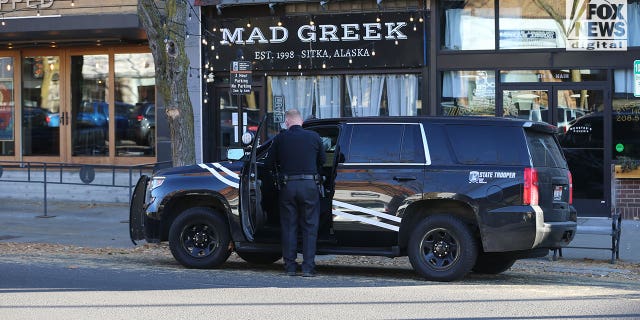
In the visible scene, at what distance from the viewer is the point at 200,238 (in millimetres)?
10781

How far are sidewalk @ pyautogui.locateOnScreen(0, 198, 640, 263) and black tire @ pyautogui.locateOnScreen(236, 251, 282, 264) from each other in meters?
2.62

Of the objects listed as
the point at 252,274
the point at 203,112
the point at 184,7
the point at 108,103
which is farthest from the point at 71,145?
the point at 252,274

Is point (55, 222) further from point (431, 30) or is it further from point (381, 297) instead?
point (381, 297)

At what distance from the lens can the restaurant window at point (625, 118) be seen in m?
16.0

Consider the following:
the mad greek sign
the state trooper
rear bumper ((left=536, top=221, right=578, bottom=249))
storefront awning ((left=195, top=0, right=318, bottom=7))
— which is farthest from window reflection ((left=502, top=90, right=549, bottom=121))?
the state trooper

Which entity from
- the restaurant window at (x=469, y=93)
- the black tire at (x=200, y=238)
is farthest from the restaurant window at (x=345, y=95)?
the black tire at (x=200, y=238)

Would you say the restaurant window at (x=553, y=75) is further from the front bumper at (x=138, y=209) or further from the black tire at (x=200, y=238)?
the front bumper at (x=138, y=209)

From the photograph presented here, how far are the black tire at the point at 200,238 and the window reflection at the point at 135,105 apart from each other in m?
8.59

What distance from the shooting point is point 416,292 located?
9188 mm

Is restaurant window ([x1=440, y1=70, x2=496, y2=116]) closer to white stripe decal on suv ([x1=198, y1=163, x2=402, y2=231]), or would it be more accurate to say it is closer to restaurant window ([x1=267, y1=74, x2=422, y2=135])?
restaurant window ([x1=267, y1=74, x2=422, y2=135])

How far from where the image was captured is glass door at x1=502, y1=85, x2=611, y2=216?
52.9ft

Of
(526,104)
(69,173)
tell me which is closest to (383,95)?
(526,104)

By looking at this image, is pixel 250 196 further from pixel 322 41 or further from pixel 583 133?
pixel 583 133

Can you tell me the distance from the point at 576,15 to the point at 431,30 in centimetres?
266
